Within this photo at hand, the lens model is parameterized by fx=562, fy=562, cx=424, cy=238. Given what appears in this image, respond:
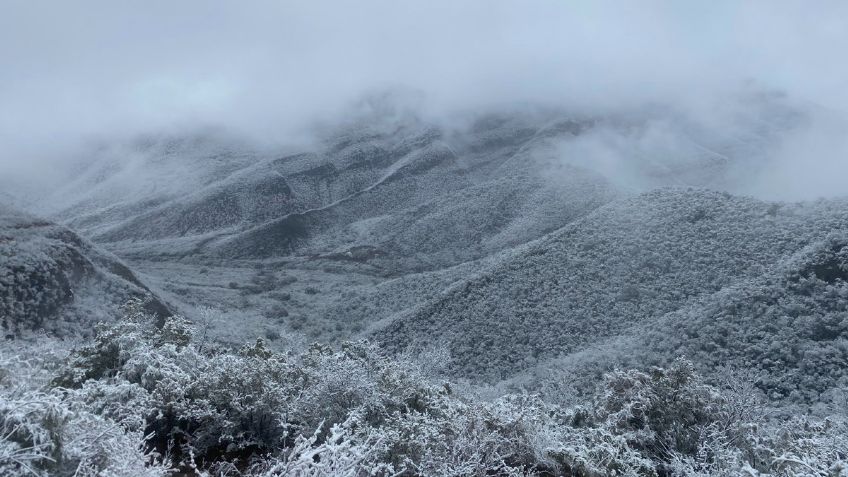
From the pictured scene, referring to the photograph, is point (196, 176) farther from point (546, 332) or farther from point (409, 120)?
point (546, 332)

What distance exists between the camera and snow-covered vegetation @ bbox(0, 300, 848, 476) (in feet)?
17.7

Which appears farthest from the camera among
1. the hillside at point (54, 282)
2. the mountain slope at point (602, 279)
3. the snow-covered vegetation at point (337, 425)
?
the mountain slope at point (602, 279)

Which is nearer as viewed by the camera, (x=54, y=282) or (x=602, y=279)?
(x=54, y=282)

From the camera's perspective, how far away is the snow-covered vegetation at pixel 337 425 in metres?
5.41

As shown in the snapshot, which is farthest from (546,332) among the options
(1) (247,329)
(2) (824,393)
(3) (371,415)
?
(3) (371,415)

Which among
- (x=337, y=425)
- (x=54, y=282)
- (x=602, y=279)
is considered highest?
(x=337, y=425)

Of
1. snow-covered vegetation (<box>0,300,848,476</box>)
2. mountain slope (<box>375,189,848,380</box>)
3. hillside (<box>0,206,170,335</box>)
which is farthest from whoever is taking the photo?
mountain slope (<box>375,189,848,380</box>)

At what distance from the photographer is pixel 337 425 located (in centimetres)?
605

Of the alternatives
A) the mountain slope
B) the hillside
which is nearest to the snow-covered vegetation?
the hillside

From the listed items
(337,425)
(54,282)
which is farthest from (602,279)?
(337,425)

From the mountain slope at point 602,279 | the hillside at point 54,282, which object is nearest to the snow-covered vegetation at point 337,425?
the hillside at point 54,282

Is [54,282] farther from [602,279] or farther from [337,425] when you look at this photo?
[602,279]

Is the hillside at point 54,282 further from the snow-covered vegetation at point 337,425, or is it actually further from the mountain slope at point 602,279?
the snow-covered vegetation at point 337,425

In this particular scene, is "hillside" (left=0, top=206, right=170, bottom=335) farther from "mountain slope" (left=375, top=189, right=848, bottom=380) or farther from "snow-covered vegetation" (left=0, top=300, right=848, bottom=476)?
"snow-covered vegetation" (left=0, top=300, right=848, bottom=476)
